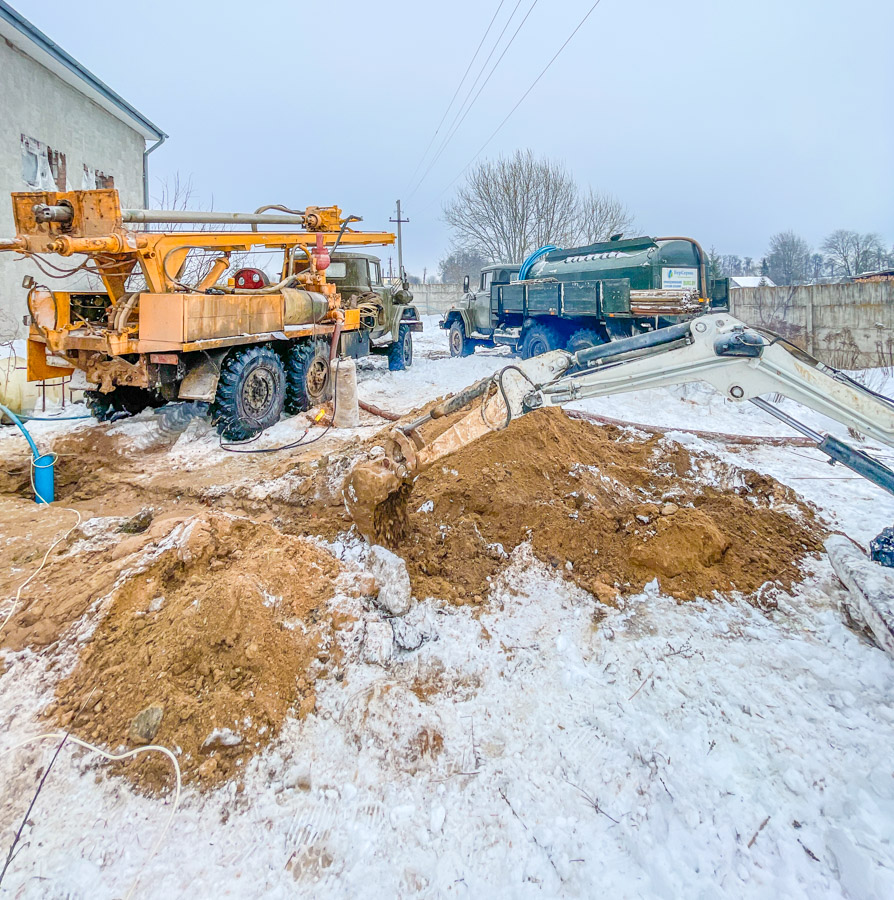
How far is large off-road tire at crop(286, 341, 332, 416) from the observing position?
7.98 metres

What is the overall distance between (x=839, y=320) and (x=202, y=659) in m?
13.5

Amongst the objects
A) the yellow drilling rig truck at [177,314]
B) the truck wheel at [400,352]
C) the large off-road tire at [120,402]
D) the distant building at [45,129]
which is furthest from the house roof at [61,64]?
the truck wheel at [400,352]

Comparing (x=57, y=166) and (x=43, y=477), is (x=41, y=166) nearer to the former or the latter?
(x=57, y=166)

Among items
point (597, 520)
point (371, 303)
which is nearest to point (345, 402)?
point (371, 303)

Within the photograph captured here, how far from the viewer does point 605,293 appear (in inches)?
363

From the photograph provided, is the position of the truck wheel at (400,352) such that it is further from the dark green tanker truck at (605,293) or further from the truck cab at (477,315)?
the dark green tanker truck at (605,293)

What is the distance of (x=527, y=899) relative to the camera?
1.91 m

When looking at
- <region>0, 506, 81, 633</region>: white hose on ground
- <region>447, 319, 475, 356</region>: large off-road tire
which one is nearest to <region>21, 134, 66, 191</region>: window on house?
<region>447, 319, 475, 356</region>: large off-road tire

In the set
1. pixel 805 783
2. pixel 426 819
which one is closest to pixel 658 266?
pixel 805 783

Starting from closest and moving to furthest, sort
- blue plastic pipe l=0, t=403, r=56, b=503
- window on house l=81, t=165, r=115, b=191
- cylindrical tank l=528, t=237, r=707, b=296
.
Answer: blue plastic pipe l=0, t=403, r=56, b=503
cylindrical tank l=528, t=237, r=707, b=296
window on house l=81, t=165, r=115, b=191

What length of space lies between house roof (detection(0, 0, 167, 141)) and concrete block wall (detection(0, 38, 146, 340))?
161mm

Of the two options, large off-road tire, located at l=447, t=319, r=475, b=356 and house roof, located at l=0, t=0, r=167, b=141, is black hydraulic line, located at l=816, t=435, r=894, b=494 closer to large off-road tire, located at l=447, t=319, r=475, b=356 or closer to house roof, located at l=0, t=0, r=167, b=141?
large off-road tire, located at l=447, t=319, r=475, b=356

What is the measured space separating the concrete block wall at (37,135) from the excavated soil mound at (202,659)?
33.5ft

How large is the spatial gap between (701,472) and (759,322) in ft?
33.7
